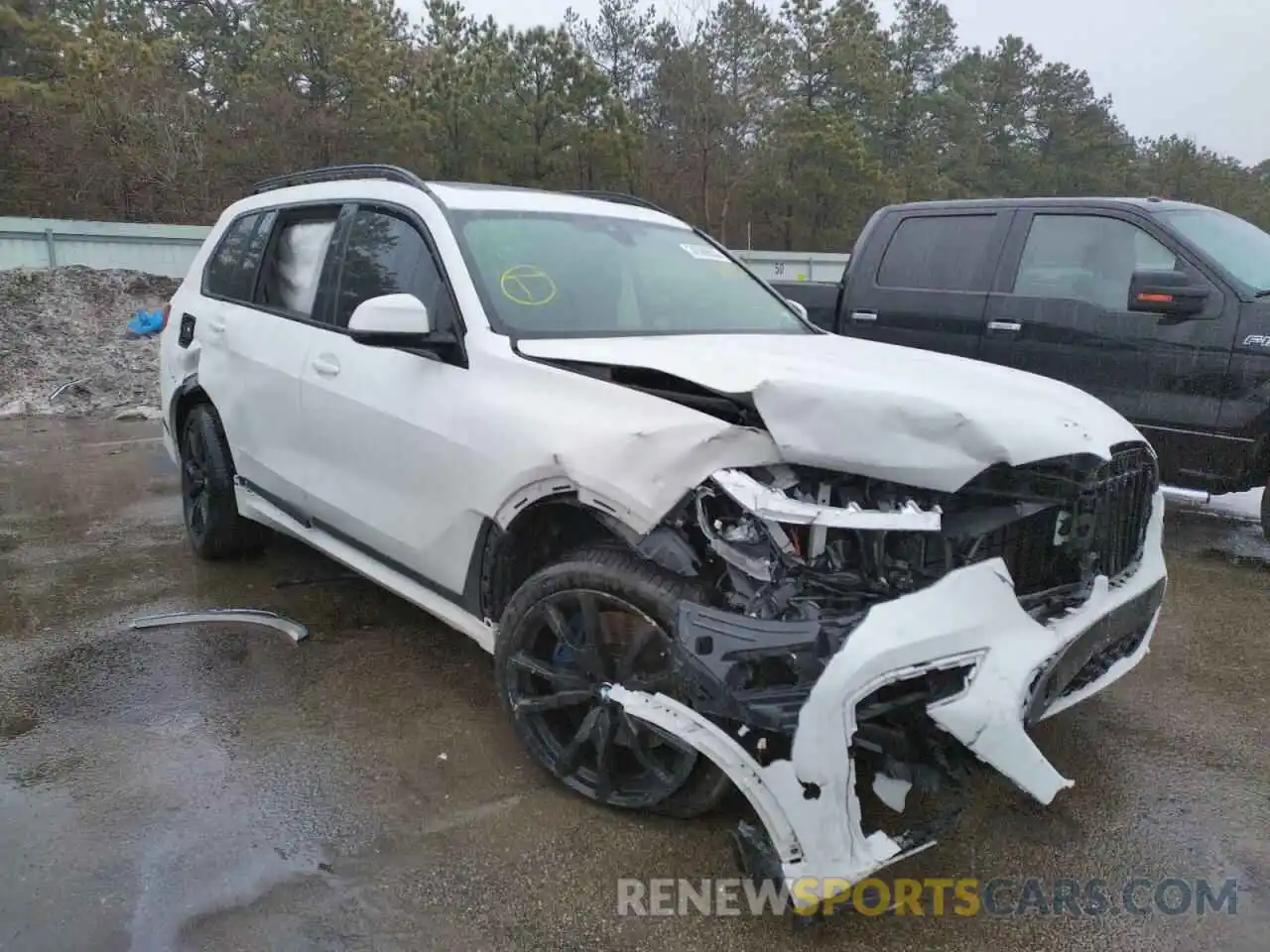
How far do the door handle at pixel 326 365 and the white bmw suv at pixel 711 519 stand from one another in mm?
16

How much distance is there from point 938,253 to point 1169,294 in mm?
1556

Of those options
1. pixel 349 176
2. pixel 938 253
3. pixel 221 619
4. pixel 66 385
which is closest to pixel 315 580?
pixel 221 619

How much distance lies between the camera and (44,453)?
27.6 ft

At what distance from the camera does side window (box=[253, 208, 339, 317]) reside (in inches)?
160

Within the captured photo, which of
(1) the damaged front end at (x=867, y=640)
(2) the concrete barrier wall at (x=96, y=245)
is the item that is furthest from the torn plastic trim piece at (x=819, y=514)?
(2) the concrete barrier wall at (x=96, y=245)

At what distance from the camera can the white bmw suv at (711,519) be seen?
2154 mm

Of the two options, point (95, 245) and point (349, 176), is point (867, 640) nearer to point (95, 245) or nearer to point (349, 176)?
point (349, 176)

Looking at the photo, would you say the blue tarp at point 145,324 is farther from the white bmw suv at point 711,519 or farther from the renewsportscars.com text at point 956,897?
the renewsportscars.com text at point 956,897

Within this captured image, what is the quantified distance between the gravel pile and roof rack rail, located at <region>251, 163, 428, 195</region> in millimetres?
6724

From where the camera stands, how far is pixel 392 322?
9.83ft

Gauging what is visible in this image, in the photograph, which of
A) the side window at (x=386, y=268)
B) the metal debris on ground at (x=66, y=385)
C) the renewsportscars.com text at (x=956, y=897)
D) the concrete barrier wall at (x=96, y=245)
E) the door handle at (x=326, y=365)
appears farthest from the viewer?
the concrete barrier wall at (x=96, y=245)

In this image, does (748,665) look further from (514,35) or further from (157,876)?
(514,35)

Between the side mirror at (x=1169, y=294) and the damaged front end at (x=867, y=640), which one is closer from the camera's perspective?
the damaged front end at (x=867, y=640)

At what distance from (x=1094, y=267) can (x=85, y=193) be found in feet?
76.8
